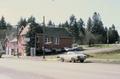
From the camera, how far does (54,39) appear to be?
105000 mm

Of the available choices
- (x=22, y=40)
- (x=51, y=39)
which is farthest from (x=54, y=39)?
(x=22, y=40)

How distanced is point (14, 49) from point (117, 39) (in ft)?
284

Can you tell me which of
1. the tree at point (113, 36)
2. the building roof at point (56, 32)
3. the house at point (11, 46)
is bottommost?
the house at point (11, 46)

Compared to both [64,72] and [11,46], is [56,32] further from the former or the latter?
[64,72]

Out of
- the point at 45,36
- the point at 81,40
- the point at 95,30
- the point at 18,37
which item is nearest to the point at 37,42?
the point at 45,36

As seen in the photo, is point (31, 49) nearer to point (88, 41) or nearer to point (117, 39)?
point (88, 41)

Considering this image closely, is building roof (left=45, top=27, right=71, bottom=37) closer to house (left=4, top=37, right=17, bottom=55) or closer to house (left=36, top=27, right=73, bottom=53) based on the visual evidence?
house (left=36, top=27, right=73, bottom=53)

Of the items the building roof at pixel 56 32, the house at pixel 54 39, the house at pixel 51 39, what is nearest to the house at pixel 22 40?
the house at pixel 51 39

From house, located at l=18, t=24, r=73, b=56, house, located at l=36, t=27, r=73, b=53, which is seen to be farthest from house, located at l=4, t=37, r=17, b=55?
house, located at l=36, t=27, r=73, b=53

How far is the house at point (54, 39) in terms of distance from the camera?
103m

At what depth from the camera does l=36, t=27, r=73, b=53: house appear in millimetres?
102875

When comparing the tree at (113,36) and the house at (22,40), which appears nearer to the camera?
the house at (22,40)

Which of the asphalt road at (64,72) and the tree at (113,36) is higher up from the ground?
the tree at (113,36)

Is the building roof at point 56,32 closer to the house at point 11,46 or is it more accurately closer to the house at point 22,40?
the house at point 22,40
